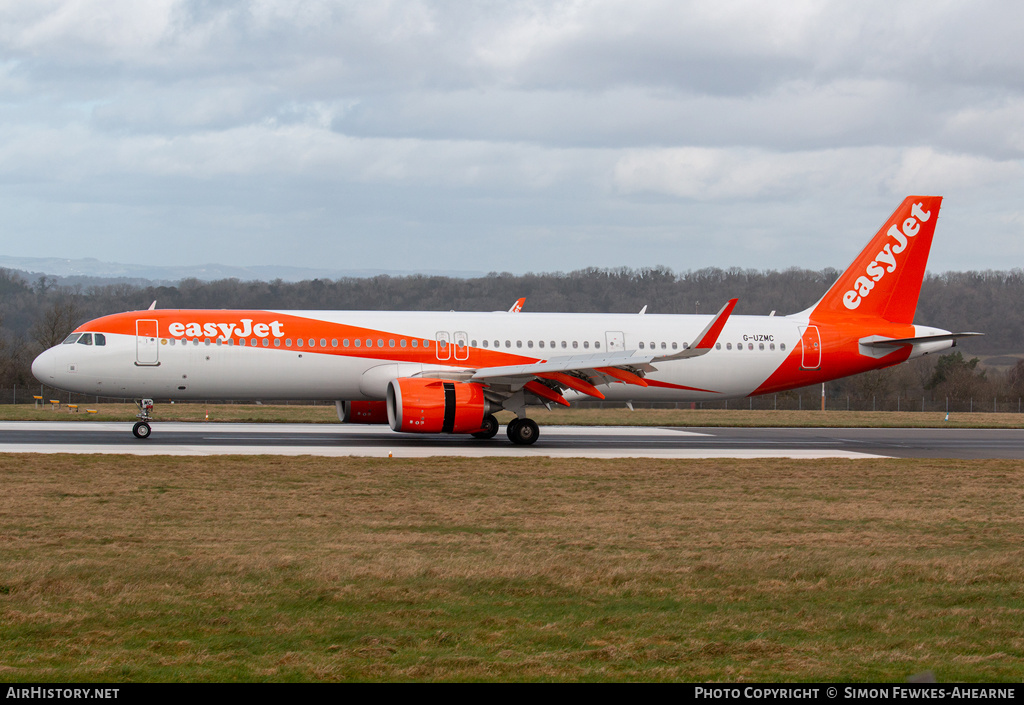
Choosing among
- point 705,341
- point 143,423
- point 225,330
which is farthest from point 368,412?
point 705,341

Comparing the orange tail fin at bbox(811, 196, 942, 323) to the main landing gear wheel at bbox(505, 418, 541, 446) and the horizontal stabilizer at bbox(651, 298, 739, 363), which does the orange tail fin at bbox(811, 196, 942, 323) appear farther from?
the main landing gear wheel at bbox(505, 418, 541, 446)

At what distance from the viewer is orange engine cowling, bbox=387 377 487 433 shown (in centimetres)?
2434

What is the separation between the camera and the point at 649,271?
12275cm

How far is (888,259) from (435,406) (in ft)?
52.3

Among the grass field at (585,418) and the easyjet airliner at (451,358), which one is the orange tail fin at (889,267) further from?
the grass field at (585,418)

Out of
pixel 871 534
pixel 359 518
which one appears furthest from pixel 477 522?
pixel 871 534

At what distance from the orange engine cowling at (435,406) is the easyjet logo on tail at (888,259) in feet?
44.4

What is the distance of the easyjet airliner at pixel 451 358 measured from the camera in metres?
25.8

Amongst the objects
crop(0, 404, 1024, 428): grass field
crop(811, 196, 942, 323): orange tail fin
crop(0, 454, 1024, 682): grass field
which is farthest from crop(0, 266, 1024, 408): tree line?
crop(0, 454, 1024, 682): grass field

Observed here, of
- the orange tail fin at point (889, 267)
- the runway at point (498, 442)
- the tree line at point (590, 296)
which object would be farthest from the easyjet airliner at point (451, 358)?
the tree line at point (590, 296)

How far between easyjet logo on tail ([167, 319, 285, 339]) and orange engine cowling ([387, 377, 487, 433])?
4299 millimetres

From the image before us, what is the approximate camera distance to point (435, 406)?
24.4 meters

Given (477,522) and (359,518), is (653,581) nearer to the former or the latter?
(477,522)

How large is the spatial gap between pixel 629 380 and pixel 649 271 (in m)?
98.0
